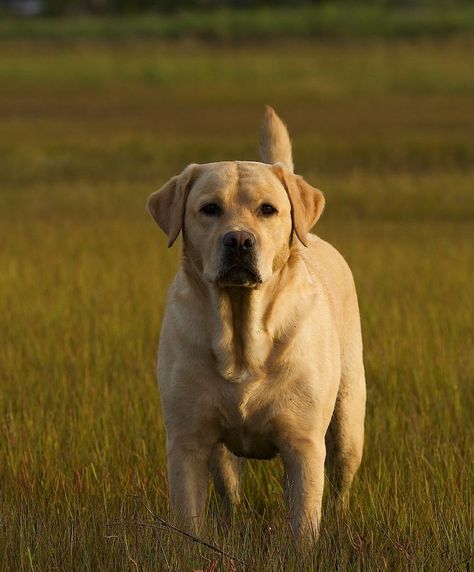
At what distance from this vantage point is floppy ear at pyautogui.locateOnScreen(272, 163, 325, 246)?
14.0ft

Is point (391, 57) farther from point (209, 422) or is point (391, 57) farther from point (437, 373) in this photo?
point (209, 422)

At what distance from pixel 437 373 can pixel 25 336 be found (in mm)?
2440

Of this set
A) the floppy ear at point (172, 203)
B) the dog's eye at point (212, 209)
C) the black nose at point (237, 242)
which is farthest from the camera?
the floppy ear at point (172, 203)

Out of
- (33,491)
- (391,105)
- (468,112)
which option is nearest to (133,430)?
(33,491)

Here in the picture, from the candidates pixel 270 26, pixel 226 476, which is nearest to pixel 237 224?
pixel 226 476

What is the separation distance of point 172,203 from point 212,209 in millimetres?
240

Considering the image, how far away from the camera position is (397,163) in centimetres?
1959

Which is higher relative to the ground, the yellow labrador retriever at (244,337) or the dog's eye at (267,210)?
the dog's eye at (267,210)

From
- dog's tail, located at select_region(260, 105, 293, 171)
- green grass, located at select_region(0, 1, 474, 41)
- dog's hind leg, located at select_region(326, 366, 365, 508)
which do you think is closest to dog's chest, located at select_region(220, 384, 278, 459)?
dog's hind leg, located at select_region(326, 366, 365, 508)

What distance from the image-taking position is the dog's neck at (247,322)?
412 centimetres

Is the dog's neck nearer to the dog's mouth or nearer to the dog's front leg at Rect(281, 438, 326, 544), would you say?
the dog's mouth

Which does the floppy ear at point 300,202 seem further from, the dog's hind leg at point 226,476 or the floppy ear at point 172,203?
the dog's hind leg at point 226,476

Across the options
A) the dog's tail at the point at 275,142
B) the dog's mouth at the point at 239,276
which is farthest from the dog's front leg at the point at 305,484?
the dog's tail at the point at 275,142

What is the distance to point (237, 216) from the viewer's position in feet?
13.2
